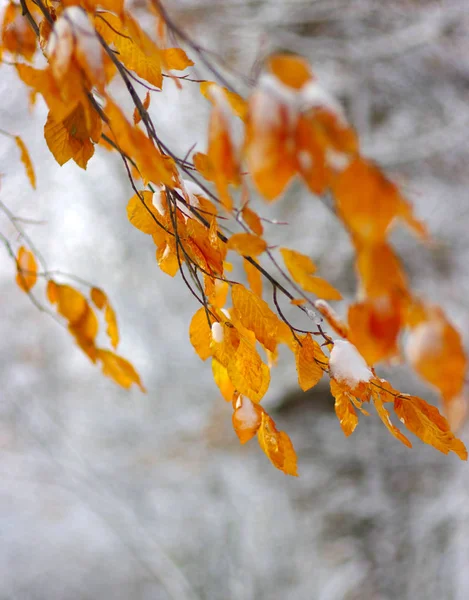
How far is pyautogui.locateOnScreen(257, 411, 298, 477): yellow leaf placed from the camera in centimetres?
44

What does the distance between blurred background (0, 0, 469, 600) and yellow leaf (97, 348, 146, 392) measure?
115cm

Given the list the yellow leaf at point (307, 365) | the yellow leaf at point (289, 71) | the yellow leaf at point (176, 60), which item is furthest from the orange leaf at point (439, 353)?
the yellow leaf at point (176, 60)

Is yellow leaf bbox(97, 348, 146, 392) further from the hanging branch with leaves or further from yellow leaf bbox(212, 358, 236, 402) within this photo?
yellow leaf bbox(212, 358, 236, 402)

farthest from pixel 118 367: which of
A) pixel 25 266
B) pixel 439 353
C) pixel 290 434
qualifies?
pixel 290 434

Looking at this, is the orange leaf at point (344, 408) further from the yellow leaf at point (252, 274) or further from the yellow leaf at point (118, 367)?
the yellow leaf at point (118, 367)

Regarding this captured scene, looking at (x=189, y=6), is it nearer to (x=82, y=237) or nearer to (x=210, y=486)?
(x=82, y=237)

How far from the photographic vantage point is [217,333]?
16.6 inches

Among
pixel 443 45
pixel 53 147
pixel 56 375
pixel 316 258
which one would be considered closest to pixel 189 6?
pixel 443 45

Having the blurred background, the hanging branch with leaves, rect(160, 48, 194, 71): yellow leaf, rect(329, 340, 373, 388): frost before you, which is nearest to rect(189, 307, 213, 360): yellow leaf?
the hanging branch with leaves

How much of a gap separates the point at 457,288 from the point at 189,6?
1.54 meters

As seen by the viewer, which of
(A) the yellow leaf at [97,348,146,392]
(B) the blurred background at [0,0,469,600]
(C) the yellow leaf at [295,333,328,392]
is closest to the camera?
(C) the yellow leaf at [295,333,328,392]

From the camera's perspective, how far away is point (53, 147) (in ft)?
1.32

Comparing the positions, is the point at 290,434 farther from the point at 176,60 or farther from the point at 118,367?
the point at 176,60

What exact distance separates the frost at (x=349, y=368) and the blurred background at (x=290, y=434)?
1.45m
